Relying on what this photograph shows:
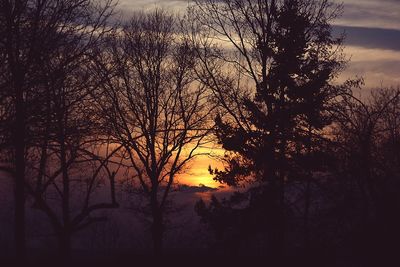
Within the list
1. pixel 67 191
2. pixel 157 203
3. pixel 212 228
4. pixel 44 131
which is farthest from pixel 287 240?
pixel 44 131

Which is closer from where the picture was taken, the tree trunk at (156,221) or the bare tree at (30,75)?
the bare tree at (30,75)

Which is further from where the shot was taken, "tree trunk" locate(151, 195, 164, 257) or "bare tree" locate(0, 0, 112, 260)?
"tree trunk" locate(151, 195, 164, 257)

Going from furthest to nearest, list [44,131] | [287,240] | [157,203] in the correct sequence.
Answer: [287,240] < [157,203] < [44,131]

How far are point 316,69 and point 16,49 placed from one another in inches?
704

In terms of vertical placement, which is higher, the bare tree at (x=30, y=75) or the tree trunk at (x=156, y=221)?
the bare tree at (x=30, y=75)

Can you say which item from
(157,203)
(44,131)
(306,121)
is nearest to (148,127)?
(157,203)

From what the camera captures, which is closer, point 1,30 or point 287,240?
point 1,30

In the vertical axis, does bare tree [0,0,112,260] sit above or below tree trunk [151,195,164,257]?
above

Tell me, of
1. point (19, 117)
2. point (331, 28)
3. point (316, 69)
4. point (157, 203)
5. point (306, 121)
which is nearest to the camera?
point (19, 117)

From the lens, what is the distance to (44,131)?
15.8 m

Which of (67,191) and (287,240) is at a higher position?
(67,191)

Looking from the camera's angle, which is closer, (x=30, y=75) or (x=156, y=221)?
(x=30, y=75)

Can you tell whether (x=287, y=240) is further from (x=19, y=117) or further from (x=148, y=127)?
(x=19, y=117)

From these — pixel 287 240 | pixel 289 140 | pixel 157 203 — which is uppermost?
pixel 289 140
